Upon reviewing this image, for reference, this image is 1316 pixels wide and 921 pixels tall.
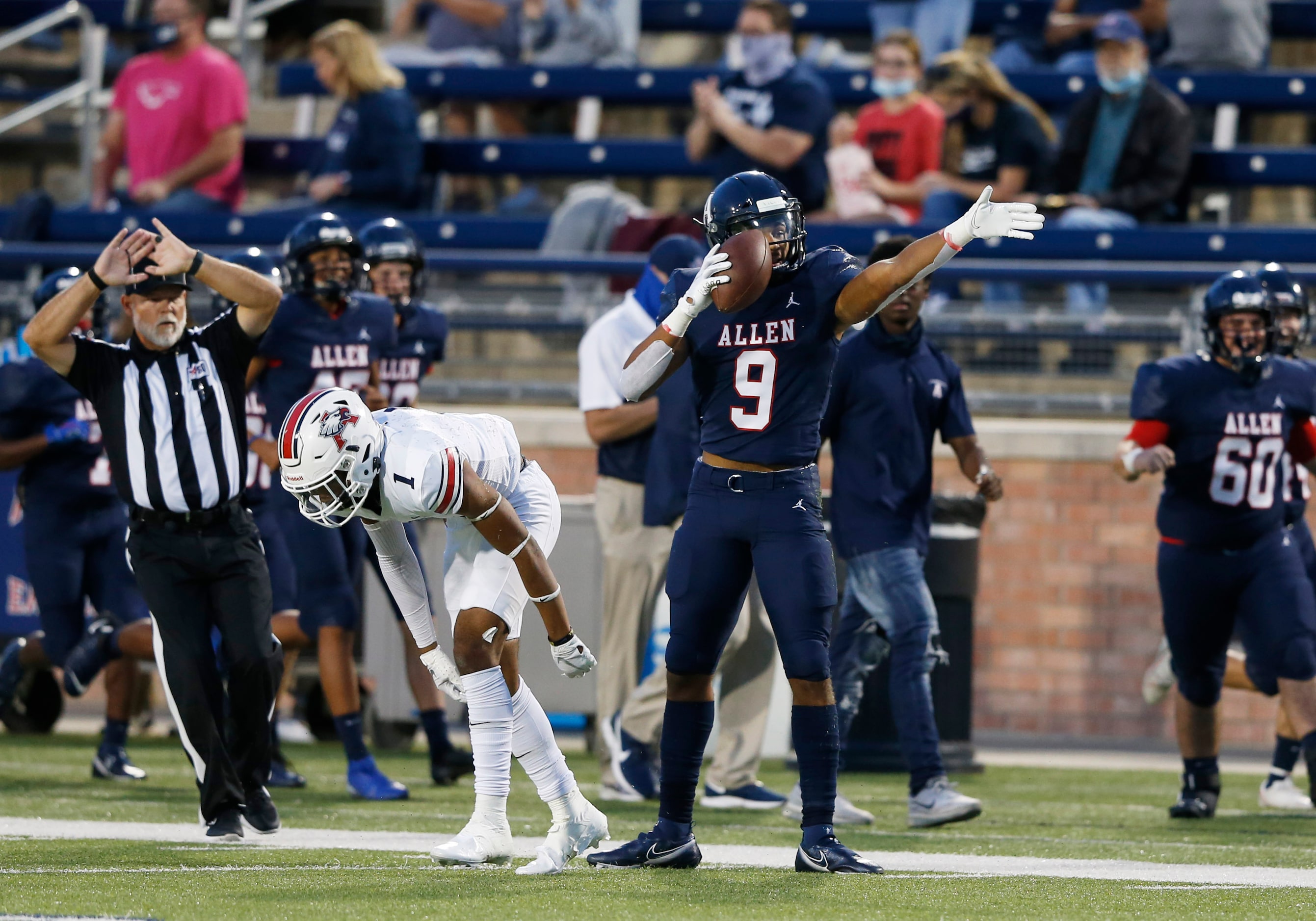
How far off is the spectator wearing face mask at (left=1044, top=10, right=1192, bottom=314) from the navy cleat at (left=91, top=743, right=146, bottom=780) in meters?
5.83

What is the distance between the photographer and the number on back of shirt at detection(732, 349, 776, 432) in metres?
5.42

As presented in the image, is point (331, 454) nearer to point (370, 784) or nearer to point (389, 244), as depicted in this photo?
point (370, 784)

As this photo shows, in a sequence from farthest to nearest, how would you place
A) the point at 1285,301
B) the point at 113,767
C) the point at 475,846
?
1. the point at 113,767
2. the point at 1285,301
3. the point at 475,846

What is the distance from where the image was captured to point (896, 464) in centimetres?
707

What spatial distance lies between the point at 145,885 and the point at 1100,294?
688 centimetres

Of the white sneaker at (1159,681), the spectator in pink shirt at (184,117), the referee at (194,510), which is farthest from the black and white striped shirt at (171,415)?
the spectator in pink shirt at (184,117)

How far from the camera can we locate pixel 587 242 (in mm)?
11656

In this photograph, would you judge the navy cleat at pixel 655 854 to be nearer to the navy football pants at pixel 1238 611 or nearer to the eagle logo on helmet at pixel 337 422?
the eagle logo on helmet at pixel 337 422

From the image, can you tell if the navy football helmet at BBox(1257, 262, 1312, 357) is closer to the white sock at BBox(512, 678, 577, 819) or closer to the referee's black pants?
the white sock at BBox(512, 678, 577, 819)

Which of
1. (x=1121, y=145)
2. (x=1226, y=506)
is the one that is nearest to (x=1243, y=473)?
(x=1226, y=506)

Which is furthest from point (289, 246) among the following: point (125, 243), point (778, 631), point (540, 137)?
point (540, 137)

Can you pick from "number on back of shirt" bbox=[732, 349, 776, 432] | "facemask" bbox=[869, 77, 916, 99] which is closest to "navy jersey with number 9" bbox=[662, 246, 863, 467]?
"number on back of shirt" bbox=[732, 349, 776, 432]

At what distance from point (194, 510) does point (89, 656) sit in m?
2.67

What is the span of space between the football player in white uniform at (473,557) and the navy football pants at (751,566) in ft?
1.06
